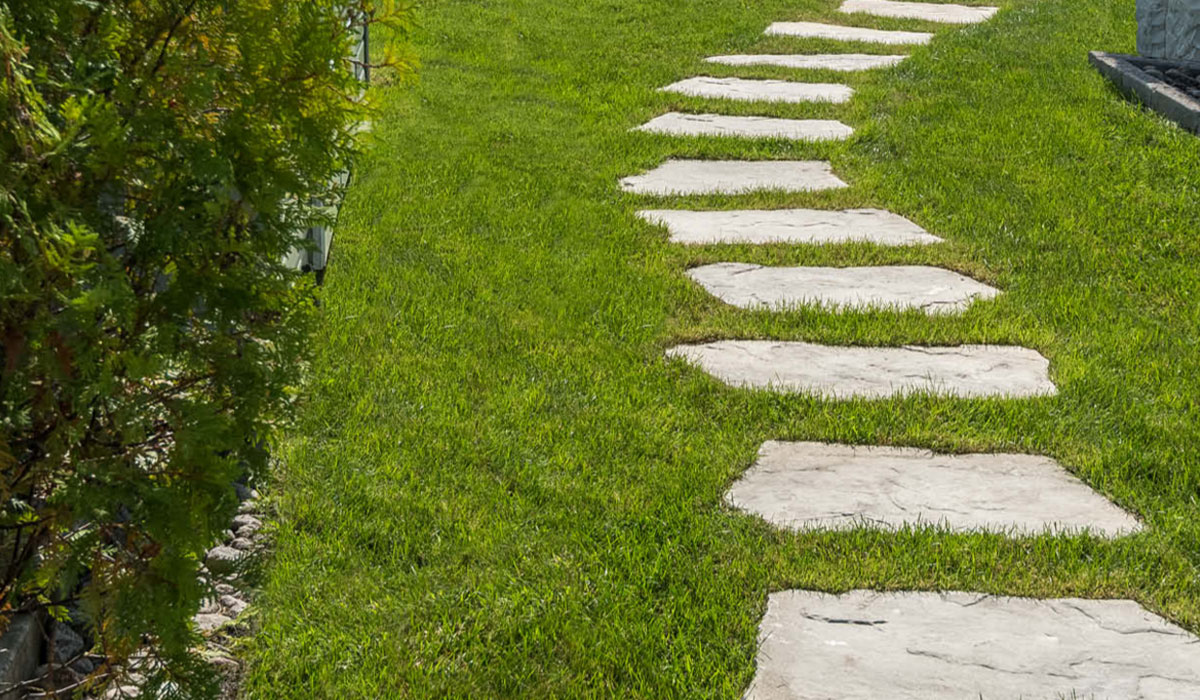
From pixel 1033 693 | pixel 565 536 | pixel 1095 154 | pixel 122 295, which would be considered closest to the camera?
pixel 122 295

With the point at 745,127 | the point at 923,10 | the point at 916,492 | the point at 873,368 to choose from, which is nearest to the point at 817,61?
the point at 745,127

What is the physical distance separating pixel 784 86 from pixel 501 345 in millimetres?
4273

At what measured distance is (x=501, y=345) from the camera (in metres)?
4.04

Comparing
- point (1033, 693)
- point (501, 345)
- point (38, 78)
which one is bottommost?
point (1033, 693)

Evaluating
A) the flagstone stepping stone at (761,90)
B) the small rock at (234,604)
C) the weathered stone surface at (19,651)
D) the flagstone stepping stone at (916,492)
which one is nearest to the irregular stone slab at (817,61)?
the flagstone stepping stone at (761,90)

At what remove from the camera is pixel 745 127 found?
6840 mm

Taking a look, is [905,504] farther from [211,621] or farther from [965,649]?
[211,621]

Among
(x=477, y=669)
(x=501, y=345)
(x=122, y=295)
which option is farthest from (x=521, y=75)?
(x=122, y=295)

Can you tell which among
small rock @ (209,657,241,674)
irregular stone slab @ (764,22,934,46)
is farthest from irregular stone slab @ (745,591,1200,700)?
irregular stone slab @ (764,22,934,46)

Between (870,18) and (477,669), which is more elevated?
(870,18)

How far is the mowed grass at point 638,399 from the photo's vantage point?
2.68 metres

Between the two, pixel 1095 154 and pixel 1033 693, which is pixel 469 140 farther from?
pixel 1033 693

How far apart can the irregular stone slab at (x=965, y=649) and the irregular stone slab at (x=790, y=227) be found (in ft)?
8.43

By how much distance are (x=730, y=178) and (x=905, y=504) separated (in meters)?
3.12
